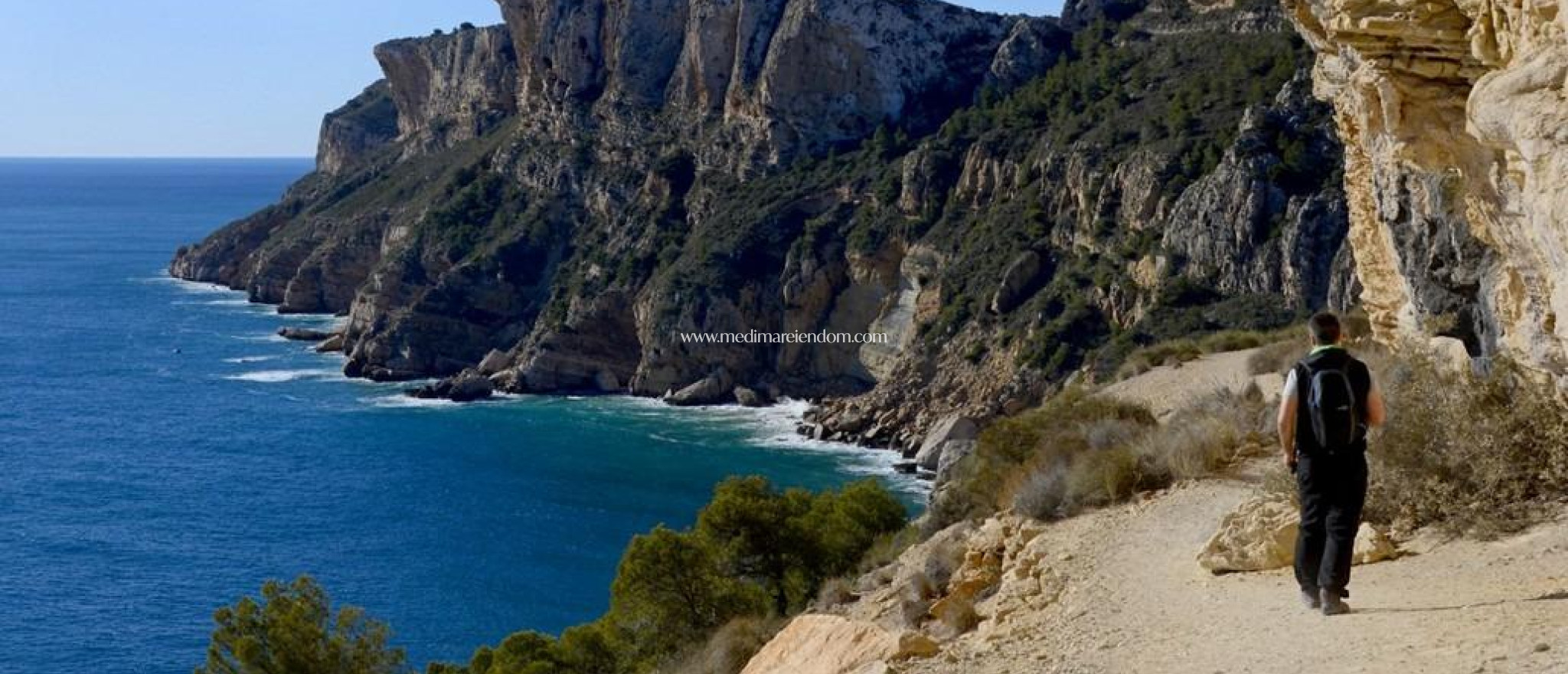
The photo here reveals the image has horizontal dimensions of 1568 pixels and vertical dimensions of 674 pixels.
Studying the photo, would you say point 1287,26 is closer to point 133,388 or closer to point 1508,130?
point 133,388

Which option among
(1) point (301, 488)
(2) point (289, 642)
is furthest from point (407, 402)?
(2) point (289, 642)

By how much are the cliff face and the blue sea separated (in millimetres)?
23293

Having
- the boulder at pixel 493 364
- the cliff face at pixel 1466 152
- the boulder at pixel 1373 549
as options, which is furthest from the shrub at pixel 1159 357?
the boulder at pixel 493 364

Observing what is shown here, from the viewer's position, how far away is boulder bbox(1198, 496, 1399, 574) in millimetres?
9297

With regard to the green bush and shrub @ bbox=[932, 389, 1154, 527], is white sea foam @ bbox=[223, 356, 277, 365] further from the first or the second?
shrub @ bbox=[932, 389, 1154, 527]

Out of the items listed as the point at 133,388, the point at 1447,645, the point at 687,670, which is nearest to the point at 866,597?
the point at 687,670

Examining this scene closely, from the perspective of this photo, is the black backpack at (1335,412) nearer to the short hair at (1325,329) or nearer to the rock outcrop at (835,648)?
the short hair at (1325,329)

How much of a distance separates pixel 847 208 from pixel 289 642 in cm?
4840

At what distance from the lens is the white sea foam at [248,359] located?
231 ft

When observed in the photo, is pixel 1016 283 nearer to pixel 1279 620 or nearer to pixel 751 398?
pixel 751 398

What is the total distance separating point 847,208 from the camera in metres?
65.9

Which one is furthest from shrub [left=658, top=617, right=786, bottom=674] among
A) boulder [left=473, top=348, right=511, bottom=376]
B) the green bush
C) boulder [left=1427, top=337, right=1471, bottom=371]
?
boulder [left=473, top=348, right=511, bottom=376]

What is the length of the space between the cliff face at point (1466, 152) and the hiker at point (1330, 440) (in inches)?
39.5

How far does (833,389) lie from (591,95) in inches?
1098
